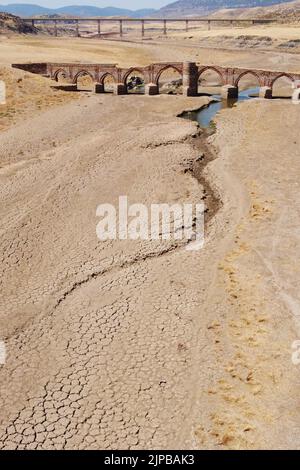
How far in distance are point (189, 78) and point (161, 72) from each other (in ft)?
14.5

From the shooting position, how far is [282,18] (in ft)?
579

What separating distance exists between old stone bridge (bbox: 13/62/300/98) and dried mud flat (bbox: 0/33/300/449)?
89.7 ft

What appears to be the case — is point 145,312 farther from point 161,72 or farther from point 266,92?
point 161,72

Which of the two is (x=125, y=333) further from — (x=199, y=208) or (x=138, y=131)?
(x=138, y=131)

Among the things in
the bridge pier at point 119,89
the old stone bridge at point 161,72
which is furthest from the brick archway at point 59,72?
the bridge pier at point 119,89

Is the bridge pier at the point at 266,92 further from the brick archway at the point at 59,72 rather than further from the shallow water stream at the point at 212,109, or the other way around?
the brick archway at the point at 59,72

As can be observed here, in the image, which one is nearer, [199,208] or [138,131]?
[199,208]

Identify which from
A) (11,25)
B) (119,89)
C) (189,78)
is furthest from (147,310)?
(11,25)

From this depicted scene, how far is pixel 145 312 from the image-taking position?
18.9 m

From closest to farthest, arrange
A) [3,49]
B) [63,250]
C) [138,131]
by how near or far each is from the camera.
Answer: [63,250] < [138,131] < [3,49]

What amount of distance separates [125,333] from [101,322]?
1193mm

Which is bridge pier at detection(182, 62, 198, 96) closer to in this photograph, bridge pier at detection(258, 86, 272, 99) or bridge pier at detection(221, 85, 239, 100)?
bridge pier at detection(221, 85, 239, 100)

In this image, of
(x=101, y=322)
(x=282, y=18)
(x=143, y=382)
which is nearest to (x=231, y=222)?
(x=101, y=322)

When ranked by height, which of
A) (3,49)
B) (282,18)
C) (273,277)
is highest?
(282,18)
